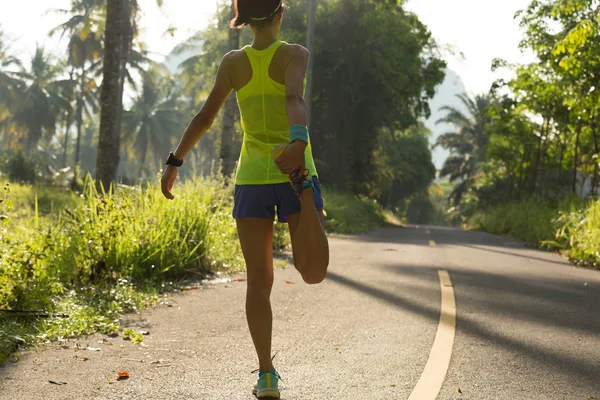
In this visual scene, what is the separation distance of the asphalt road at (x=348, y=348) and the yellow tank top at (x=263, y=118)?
122 cm

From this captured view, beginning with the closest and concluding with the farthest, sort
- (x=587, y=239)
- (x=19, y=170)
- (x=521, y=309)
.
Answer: (x=521, y=309) < (x=587, y=239) < (x=19, y=170)

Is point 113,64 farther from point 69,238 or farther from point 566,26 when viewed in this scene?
point 566,26

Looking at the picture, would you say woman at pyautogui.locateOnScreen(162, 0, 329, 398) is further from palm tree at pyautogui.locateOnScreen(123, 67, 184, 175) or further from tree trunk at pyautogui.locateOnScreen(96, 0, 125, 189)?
palm tree at pyautogui.locateOnScreen(123, 67, 184, 175)

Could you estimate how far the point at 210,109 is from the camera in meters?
4.18

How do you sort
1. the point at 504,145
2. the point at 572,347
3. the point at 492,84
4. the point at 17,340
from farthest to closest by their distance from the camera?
the point at 504,145 → the point at 492,84 → the point at 572,347 → the point at 17,340

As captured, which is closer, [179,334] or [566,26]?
[179,334]

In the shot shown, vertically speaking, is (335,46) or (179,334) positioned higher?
(335,46)

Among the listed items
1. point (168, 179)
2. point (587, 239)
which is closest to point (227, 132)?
point (587, 239)

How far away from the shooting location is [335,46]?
3369 centimetres

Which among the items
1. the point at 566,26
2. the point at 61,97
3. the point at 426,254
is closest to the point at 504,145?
the point at 566,26

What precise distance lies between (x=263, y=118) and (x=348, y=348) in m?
2.34

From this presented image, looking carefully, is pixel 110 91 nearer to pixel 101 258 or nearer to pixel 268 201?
pixel 101 258

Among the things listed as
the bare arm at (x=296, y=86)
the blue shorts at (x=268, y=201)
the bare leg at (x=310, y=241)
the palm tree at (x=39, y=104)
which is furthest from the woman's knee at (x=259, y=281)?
the palm tree at (x=39, y=104)

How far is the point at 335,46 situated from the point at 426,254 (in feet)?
65.4
